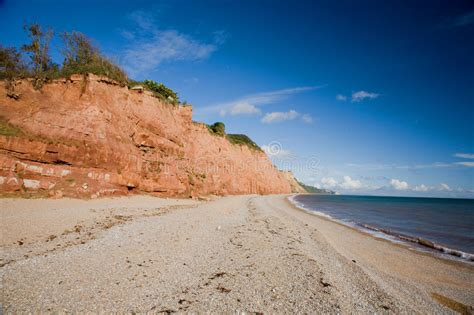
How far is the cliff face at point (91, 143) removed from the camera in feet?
45.9

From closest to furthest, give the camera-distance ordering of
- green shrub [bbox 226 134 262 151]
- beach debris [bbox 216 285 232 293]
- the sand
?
1. the sand
2. beach debris [bbox 216 285 232 293]
3. green shrub [bbox 226 134 262 151]

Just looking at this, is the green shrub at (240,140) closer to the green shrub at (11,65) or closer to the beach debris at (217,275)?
the green shrub at (11,65)

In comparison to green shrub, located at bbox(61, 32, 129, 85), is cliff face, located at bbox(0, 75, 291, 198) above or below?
below

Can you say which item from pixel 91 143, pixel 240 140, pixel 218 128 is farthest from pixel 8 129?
pixel 240 140

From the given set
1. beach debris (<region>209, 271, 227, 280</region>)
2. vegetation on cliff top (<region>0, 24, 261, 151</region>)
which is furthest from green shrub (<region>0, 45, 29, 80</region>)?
beach debris (<region>209, 271, 227, 280</region>)

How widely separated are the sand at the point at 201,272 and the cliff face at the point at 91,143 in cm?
431

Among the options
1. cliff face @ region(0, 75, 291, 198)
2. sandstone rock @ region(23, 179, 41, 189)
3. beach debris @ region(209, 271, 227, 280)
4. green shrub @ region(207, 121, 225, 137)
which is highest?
green shrub @ region(207, 121, 225, 137)

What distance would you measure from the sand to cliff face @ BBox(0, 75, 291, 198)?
431cm

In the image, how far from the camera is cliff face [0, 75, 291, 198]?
13984 mm

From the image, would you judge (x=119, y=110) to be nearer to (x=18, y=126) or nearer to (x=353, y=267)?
(x=18, y=126)

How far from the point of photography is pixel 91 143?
16828mm

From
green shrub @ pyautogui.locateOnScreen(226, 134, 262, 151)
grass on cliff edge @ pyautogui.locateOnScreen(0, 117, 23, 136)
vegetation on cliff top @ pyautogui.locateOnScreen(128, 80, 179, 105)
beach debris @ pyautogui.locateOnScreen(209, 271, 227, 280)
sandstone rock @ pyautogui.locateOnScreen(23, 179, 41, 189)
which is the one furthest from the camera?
green shrub @ pyautogui.locateOnScreen(226, 134, 262, 151)

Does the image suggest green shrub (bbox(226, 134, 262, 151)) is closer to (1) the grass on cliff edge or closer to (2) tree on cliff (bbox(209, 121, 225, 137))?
(2) tree on cliff (bbox(209, 121, 225, 137))

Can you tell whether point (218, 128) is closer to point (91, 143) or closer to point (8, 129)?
point (91, 143)
